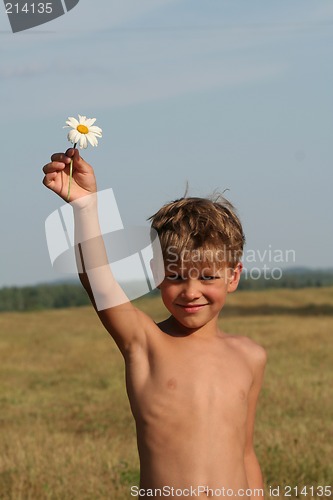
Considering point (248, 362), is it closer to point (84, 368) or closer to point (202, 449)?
point (202, 449)

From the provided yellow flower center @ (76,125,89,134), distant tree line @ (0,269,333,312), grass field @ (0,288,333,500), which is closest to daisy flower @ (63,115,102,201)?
yellow flower center @ (76,125,89,134)

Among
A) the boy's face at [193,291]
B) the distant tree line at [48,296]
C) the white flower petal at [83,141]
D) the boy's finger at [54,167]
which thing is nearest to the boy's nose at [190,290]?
the boy's face at [193,291]

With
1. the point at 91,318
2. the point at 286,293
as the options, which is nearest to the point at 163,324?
the point at 91,318

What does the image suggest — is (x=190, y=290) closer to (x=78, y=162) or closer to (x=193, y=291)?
(x=193, y=291)

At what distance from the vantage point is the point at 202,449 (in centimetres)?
350

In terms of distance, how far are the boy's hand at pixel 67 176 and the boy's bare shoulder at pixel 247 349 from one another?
0.95m

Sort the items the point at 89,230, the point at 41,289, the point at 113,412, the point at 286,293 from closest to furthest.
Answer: the point at 89,230 → the point at 113,412 → the point at 286,293 → the point at 41,289

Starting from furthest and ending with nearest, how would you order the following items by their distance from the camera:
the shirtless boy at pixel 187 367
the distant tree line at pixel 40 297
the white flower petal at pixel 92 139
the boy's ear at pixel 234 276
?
the distant tree line at pixel 40 297
the boy's ear at pixel 234 276
the shirtless boy at pixel 187 367
the white flower petal at pixel 92 139

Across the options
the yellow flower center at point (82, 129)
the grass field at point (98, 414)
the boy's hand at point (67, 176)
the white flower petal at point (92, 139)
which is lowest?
the grass field at point (98, 414)

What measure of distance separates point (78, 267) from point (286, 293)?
5279 cm

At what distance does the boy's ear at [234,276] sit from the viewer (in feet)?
12.2

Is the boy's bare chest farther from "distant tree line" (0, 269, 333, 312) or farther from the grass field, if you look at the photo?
"distant tree line" (0, 269, 333, 312)

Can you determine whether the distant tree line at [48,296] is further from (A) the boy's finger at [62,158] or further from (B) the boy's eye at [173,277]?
(A) the boy's finger at [62,158]

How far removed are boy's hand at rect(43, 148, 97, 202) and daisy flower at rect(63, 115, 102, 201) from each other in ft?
0.50
